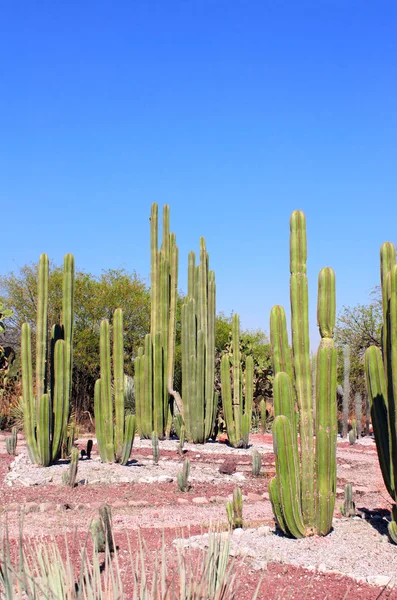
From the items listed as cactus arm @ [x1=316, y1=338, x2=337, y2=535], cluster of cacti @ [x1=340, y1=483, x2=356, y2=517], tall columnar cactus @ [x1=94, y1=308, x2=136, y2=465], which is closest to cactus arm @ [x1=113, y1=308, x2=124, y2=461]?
tall columnar cactus @ [x1=94, y1=308, x2=136, y2=465]

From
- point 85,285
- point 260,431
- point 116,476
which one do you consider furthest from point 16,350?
point 116,476

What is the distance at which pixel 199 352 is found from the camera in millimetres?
15062

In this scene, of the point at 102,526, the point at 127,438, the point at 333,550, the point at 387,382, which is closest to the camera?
the point at 102,526

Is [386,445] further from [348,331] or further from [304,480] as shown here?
[348,331]

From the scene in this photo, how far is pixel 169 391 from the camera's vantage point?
15.6m

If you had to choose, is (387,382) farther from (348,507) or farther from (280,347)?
(348,507)

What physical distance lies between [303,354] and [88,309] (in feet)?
57.8

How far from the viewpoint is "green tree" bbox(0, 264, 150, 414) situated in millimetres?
22078

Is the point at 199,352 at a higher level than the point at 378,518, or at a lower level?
higher

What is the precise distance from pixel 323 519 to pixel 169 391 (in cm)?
955

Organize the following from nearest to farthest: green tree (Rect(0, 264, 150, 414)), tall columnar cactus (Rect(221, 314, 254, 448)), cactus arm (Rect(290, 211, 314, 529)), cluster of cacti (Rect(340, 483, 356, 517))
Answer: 1. cactus arm (Rect(290, 211, 314, 529))
2. cluster of cacti (Rect(340, 483, 356, 517))
3. tall columnar cactus (Rect(221, 314, 254, 448))
4. green tree (Rect(0, 264, 150, 414))

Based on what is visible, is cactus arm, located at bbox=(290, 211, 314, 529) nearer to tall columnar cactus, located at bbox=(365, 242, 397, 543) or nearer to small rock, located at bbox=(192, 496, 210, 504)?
tall columnar cactus, located at bbox=(365, 242, 397, 543)

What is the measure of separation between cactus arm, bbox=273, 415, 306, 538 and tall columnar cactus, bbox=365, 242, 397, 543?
2.85ft

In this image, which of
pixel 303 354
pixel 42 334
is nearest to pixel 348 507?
pixel 303 354
